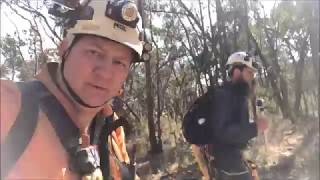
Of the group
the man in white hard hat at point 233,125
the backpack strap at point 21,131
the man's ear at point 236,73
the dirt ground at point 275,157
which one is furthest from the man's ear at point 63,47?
the dirt ground at point 275,157

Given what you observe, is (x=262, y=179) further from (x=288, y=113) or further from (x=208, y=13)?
(x=208, y=13)

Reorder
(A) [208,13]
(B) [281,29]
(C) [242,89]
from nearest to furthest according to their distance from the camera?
(C) [242,89] < (A) [208,13] < (B) [281,29]

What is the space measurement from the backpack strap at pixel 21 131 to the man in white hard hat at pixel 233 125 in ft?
7.77

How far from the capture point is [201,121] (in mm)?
3516

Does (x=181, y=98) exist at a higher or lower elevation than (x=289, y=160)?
higher

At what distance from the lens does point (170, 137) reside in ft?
52.1

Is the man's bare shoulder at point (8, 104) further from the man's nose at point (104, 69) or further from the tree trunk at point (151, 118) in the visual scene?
the tree trunk at point (151, 118)

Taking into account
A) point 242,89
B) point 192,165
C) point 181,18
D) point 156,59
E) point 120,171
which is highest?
point 181,18

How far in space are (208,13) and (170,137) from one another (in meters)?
4.10

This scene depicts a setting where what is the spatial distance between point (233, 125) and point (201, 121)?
9.0 inches

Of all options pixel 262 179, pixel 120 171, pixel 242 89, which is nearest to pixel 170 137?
pixel 262 179

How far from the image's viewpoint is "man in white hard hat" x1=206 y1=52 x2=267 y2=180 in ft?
11.3

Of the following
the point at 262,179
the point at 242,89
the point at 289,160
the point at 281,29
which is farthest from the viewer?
the point at 281,29

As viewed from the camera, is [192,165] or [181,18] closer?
[192,165]
